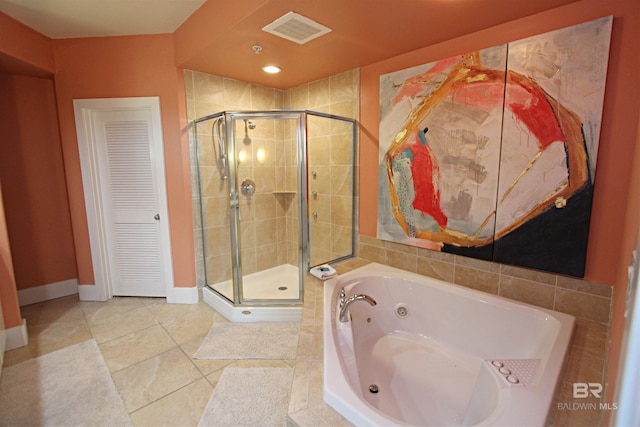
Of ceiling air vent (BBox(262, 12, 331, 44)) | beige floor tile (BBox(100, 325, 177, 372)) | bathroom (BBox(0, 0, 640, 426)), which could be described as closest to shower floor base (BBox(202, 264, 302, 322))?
bathroom (BBox(0, 0, 640, 426))

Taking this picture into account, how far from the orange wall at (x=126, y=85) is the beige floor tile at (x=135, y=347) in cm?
102

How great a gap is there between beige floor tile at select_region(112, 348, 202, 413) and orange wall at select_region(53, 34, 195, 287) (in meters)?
1.28

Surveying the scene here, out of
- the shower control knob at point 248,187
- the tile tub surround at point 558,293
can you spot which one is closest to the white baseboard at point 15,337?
the shower control knob at point 248,187

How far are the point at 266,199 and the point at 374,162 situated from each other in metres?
1.34

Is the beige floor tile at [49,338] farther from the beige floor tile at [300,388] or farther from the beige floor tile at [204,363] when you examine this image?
the beige floor tile at [300,388]

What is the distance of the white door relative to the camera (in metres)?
2.83

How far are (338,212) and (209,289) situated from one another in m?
1.55

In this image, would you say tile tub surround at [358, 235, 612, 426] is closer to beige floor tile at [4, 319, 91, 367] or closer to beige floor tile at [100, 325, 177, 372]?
beige floor tile at [100, 325, 177, 372]

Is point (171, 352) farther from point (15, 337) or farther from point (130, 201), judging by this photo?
point (130, 201)

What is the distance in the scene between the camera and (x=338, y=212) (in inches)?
115

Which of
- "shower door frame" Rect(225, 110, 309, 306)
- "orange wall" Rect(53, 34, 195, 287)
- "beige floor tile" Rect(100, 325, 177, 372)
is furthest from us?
"orange wall" Rect(53, 34, 195, 287)

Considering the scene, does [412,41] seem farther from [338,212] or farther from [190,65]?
[190,65]

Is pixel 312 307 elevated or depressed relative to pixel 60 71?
depressed

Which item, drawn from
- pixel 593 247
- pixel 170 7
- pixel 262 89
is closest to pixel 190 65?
pixel 170 7
